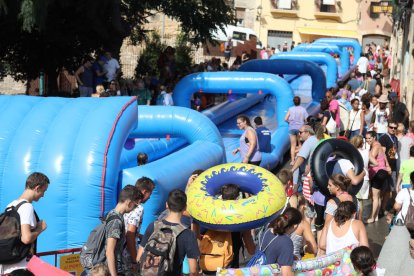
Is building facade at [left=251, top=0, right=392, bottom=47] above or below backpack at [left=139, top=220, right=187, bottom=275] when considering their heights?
above

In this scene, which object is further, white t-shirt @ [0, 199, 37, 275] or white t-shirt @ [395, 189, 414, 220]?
white t-shirt @ [395, 189, 414, 220]

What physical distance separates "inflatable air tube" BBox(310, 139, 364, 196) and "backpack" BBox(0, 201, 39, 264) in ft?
13.0

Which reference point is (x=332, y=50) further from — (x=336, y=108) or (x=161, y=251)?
(x=161, y=251)

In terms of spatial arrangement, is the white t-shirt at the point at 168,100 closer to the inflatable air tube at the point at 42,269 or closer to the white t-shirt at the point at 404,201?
the white t-shirt at the point at 404,201

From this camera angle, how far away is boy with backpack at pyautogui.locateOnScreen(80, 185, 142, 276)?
596 cm

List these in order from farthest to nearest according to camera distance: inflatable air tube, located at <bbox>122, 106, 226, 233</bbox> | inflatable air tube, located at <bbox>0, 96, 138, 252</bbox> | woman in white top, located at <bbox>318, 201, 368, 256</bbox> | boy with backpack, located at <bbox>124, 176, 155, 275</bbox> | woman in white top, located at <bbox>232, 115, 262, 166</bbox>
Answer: woman in white top, located at <bbox>232, 115, 262, 166</bbox> → inflatable air tube, located at <bbox>122, 106, 226, 233</bbox> → inflatable air tube, located at <bbox>0, 96, 138, 252</bbox> → woman in white top, located at <bbox>318, 201, 368, 256</bbox> → boy with backpack, located at <bbox>124, 176, 155, 275</bbox>

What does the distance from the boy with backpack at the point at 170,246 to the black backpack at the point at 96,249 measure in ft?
1.15

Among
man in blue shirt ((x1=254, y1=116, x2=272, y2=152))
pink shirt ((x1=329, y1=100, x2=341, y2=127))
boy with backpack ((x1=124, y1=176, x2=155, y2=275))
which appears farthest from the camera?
pink shirt ((x1=329, y1=100, x2=341, y2=127))

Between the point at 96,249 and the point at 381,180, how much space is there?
18.1ft

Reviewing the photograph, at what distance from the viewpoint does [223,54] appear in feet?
119

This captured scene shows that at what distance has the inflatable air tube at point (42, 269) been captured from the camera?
5.36 metres

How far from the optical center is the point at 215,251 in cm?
654

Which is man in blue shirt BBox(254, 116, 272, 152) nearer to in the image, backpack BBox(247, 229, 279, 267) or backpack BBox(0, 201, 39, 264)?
backpack BBox(247, 229, 279, 267)

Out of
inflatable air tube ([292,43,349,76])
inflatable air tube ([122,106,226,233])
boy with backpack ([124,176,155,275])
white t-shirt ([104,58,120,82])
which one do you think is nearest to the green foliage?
inflatable air tube ([292,43,349,76])
